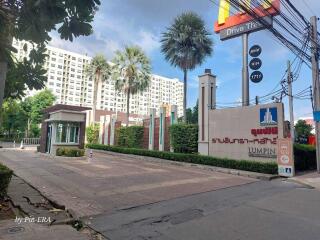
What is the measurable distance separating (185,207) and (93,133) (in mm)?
32737

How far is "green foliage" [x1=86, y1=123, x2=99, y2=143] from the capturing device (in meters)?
38.7

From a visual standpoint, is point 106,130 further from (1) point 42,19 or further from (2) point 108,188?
(1) point 42,19

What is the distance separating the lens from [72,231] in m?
5.90

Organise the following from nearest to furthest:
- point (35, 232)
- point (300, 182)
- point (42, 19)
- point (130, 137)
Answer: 1. point (42, 19)
2. point (35, 232)
3. point (300, 182)
4. point (130, 137)

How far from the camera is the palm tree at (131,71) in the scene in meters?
33.5

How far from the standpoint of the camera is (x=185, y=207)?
8.09 m

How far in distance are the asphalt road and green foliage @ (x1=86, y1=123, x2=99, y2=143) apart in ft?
84.1

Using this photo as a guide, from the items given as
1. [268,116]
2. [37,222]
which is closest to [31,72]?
[37,222]

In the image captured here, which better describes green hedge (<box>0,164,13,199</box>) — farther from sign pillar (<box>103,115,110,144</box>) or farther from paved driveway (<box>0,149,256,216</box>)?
sign pillar (<box>103,115,110,144</box>)

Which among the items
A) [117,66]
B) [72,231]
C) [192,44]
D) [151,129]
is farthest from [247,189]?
[117,66]

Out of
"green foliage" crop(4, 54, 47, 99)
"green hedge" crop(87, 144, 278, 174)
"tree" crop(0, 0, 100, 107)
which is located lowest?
"green hedge" crop(87, 144, 278, 174)

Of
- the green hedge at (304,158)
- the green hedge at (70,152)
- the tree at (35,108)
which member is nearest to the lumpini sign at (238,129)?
the green hedge at (304,158)

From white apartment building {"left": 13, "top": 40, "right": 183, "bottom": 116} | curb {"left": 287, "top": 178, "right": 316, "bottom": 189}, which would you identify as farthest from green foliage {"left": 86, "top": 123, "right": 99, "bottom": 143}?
white apartment building {"left": 13, "top": 40, "right": 183, "bottom": 116}

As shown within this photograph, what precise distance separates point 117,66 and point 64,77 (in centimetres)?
9142
